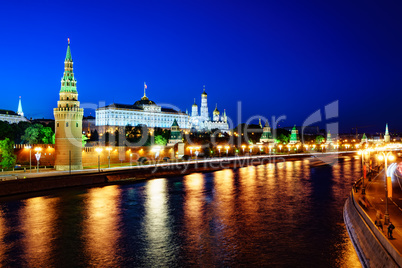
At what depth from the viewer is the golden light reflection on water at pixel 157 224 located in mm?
16750

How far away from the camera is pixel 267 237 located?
1888 centimetres

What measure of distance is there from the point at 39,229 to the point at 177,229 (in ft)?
25.3

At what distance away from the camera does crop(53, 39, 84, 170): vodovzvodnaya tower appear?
4800 centimetres

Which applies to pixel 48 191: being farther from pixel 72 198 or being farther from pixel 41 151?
pixel 41 151

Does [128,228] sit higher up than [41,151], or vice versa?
[41,151]

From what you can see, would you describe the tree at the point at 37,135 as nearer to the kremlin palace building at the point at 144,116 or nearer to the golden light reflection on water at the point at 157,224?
the golden light reflection on water at the point at 157,224

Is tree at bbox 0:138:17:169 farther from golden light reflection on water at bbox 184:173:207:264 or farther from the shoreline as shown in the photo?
golden light reflection on water at bbox 184:173:207:264

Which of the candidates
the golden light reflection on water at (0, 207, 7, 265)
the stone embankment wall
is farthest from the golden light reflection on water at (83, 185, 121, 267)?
the stone embankment wall

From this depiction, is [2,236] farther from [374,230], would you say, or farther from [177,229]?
[374,230]

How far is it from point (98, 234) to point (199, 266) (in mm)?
7236

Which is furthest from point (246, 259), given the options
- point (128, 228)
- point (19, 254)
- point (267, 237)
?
point (19, 254)

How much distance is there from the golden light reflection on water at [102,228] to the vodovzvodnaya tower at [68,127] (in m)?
16.4

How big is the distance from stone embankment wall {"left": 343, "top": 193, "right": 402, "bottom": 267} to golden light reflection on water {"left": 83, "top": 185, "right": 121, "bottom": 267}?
9.82 meters

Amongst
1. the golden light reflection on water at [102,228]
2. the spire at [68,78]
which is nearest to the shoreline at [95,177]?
the golden light reflection on water at [102,228]
